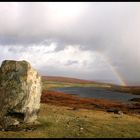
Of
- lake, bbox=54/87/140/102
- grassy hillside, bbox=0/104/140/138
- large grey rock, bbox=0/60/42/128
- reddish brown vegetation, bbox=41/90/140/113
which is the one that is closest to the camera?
grassy hillside, bbox=0/104/140/138

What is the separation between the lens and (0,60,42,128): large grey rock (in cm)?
2342

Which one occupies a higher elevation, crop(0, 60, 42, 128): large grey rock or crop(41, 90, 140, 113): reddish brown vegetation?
crop(0, 60, 42, 128): large grey rock

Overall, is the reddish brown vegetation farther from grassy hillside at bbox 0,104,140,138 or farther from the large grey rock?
the large grey rock

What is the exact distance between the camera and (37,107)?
25.3 m

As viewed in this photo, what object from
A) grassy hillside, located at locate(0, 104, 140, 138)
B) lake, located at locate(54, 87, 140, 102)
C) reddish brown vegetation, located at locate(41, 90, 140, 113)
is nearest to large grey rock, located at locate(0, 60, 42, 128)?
grassy hillside, located at locate(0, 104, 140, 138)

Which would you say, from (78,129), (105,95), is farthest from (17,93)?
(105,95)

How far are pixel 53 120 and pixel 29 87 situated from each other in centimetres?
390

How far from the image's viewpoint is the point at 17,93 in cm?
2353

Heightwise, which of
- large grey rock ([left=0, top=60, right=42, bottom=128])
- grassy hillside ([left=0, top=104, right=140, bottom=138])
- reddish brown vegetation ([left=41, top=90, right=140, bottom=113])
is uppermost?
large grey rock ([left=0, top=60, right=42, bottom=128])

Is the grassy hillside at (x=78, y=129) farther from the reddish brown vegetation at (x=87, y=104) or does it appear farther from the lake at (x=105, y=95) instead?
the lake at (x=105, y=95)

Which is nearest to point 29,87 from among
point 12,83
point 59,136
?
point 12,83

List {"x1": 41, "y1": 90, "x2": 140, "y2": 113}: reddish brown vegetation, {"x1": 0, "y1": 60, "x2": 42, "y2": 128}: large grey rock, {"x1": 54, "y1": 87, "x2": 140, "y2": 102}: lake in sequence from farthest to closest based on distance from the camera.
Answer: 1. {"x1": 54, "y1": 87, "x2": 140, "y2": 102}: lake
2. {"x1": 41, "y1": 90, "x2": 140, "y2": 113}: reddish brown vegetation
3. {"x1": 0, "y1": 60, "x2": 42, "y2": 128}: large grey rock

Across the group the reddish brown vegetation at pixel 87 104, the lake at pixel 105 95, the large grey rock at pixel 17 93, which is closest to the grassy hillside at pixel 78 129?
the large grey rock at pixel 17 93

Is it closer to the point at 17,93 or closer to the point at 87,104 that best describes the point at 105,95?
the point at 87,104
